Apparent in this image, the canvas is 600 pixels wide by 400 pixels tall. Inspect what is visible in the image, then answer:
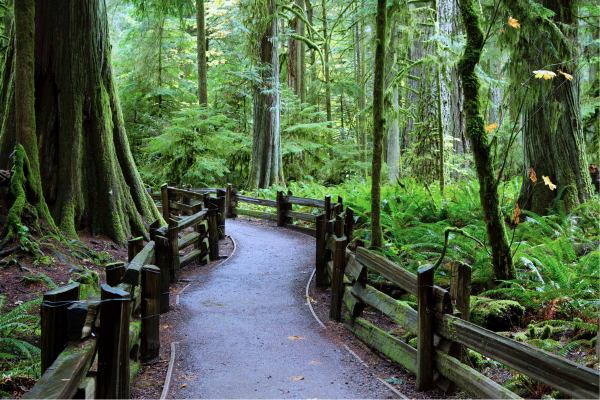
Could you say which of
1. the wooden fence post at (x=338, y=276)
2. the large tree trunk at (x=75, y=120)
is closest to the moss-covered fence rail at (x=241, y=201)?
the large tree trunk at (x=75, y=120)

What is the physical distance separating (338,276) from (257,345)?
5.36 ft

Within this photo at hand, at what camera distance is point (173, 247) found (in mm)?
7984

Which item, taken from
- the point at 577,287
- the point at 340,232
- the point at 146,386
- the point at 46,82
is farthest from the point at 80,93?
the point at 577,287

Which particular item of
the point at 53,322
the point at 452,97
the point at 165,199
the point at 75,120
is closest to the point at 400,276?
the point at 53,322

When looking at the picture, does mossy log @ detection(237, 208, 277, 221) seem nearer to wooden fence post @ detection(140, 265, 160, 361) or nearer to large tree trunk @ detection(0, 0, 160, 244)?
large tree trunk @ detection(0, 0, 160, 244)

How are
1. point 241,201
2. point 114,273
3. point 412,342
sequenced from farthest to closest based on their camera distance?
point 241,201 → point 412,342 → point 114,273

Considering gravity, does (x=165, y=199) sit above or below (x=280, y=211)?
above

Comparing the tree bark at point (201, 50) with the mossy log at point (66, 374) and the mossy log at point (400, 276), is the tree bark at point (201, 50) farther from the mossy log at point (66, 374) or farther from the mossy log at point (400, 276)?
the mossy log at point (66, 374)

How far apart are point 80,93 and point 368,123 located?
6.78 meters

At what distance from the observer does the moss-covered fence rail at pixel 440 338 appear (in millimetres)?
2779

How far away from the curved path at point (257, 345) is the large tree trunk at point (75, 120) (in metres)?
2.63

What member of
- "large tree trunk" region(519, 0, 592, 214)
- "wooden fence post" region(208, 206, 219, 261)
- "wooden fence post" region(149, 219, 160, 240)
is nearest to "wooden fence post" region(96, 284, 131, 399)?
"wooden fence post" region(149, 219, 160, 240)

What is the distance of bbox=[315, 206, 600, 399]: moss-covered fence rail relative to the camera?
2.78 metres

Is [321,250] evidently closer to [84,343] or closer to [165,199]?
[84,343]
